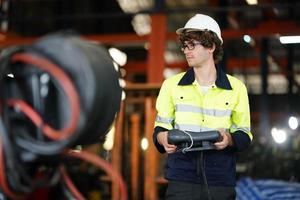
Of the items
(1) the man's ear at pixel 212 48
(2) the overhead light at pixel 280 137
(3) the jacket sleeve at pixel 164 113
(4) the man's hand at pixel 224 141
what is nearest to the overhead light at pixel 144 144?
(2) the overhead light at pixel 280 137

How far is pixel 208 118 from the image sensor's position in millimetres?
2863

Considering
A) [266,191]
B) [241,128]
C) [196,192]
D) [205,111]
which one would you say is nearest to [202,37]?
[205,111]

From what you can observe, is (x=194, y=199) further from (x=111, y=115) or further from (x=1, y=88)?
(x=1, y=88)

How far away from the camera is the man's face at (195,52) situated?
9.29 ft

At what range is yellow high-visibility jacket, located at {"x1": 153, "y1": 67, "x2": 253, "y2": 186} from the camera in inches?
113

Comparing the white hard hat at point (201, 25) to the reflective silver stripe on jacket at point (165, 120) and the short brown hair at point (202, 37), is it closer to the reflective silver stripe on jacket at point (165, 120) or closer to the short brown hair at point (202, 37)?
the short brown hair at point (202, 37)

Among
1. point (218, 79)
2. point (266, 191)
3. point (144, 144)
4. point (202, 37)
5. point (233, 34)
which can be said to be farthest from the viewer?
point (233, 34)

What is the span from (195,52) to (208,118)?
0.31 m

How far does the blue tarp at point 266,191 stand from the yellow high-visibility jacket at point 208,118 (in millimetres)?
1824

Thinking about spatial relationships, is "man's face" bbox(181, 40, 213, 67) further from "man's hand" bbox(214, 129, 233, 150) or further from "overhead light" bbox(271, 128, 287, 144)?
"overhead light" bbox(271, 128, 287, 144)

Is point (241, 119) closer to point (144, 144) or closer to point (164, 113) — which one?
point (164, 113)

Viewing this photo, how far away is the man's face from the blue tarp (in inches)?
79.2

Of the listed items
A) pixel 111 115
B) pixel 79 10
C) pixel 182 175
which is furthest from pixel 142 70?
pixel 111 115

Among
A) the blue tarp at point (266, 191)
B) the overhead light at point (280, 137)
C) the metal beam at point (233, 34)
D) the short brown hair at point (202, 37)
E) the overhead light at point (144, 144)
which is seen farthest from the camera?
the metal beam at point (233, 34)
